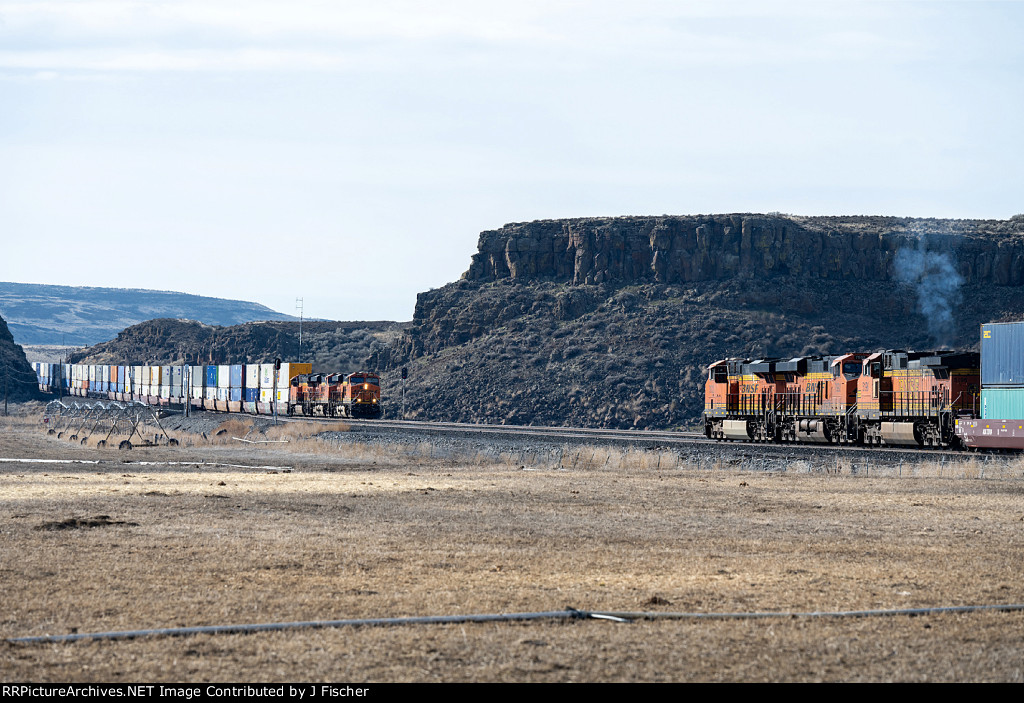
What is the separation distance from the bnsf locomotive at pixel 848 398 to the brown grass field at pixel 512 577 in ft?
49.6

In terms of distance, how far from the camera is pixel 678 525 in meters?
19.2

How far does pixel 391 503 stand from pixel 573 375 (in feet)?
242

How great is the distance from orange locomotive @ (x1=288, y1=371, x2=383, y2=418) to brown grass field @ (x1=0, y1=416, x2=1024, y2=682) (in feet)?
180

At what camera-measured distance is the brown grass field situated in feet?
29.2

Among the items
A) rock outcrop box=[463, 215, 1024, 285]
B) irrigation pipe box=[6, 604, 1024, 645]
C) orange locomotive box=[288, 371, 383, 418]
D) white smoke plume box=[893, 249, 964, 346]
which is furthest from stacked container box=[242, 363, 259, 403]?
irrigation pipe box=[6, 604, 1024, 645]

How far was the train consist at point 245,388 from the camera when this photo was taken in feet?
274

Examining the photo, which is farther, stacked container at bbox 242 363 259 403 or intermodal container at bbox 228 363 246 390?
intermodal container at bbox 228 363 246 390

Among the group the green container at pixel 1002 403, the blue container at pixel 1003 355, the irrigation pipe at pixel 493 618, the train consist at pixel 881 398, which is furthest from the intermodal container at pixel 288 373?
the irrigation pipe at pixel 493 618

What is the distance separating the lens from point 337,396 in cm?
8469

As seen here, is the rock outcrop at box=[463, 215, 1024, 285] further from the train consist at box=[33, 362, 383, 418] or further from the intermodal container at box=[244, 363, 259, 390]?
the train consist at box=[33, 362, 383, 418]

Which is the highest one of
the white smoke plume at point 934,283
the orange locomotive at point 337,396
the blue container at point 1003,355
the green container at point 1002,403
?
the white smoke plume at point 934,283

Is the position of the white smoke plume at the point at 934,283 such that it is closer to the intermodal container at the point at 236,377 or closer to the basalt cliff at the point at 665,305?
the basalt cliff at the point at 665,305
